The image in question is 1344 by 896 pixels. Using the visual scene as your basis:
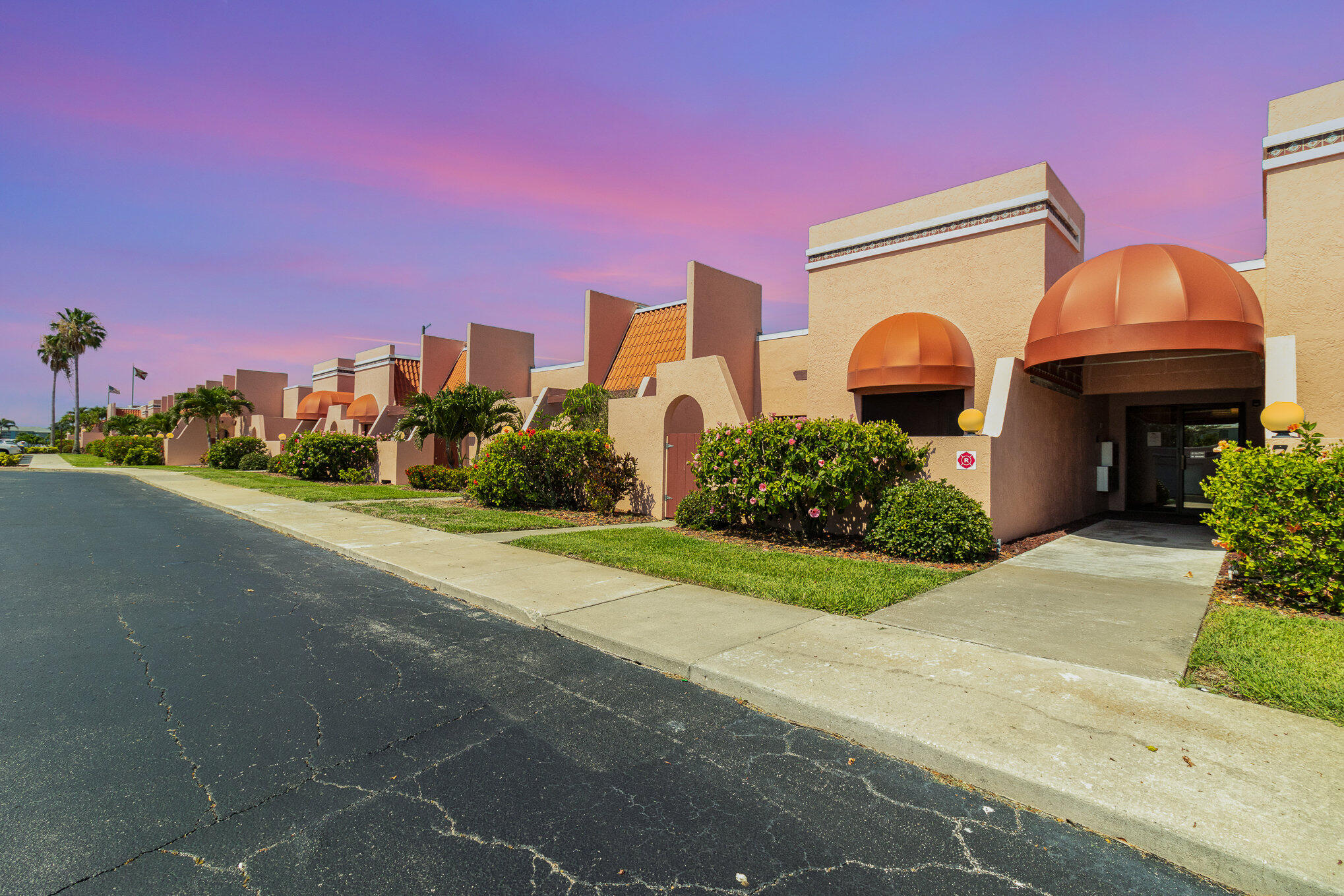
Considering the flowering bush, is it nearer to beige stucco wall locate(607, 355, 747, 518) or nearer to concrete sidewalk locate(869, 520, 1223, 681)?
beige stucco wall locate(607, 355, 747, 518)

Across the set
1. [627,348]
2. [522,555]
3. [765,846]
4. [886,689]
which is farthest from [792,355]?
[765,846]

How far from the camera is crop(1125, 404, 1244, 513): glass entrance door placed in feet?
51.5

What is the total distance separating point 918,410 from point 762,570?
1001 centimetres

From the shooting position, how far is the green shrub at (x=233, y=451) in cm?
3631

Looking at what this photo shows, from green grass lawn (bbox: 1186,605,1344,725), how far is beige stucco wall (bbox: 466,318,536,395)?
26970 millimetres

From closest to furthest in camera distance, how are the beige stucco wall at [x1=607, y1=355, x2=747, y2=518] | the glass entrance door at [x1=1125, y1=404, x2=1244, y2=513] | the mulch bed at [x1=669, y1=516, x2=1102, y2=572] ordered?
the mulch bed at [x1=669, y1=516, x2=1102, y2=572]
the beige stucco wall at [x1=607, y1=355, x2=747, y2=518]
the glass entrance door at [x1=1125, y1=404, x2=1244, y2=513]

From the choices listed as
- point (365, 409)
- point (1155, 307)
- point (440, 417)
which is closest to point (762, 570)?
point (1155, 307)

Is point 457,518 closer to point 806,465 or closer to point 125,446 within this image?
point 806,465

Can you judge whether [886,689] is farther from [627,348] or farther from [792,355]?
[627,348]

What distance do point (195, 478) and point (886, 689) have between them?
106 feet

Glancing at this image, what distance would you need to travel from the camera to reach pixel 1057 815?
10.9 feet

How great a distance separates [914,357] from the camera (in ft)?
42.9

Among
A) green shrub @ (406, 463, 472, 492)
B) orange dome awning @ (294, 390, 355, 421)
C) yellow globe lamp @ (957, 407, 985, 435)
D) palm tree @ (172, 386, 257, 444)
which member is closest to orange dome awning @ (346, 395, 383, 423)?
orange dome awning @ (294, 390, 355, 421)

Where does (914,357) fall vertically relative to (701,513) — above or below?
above
